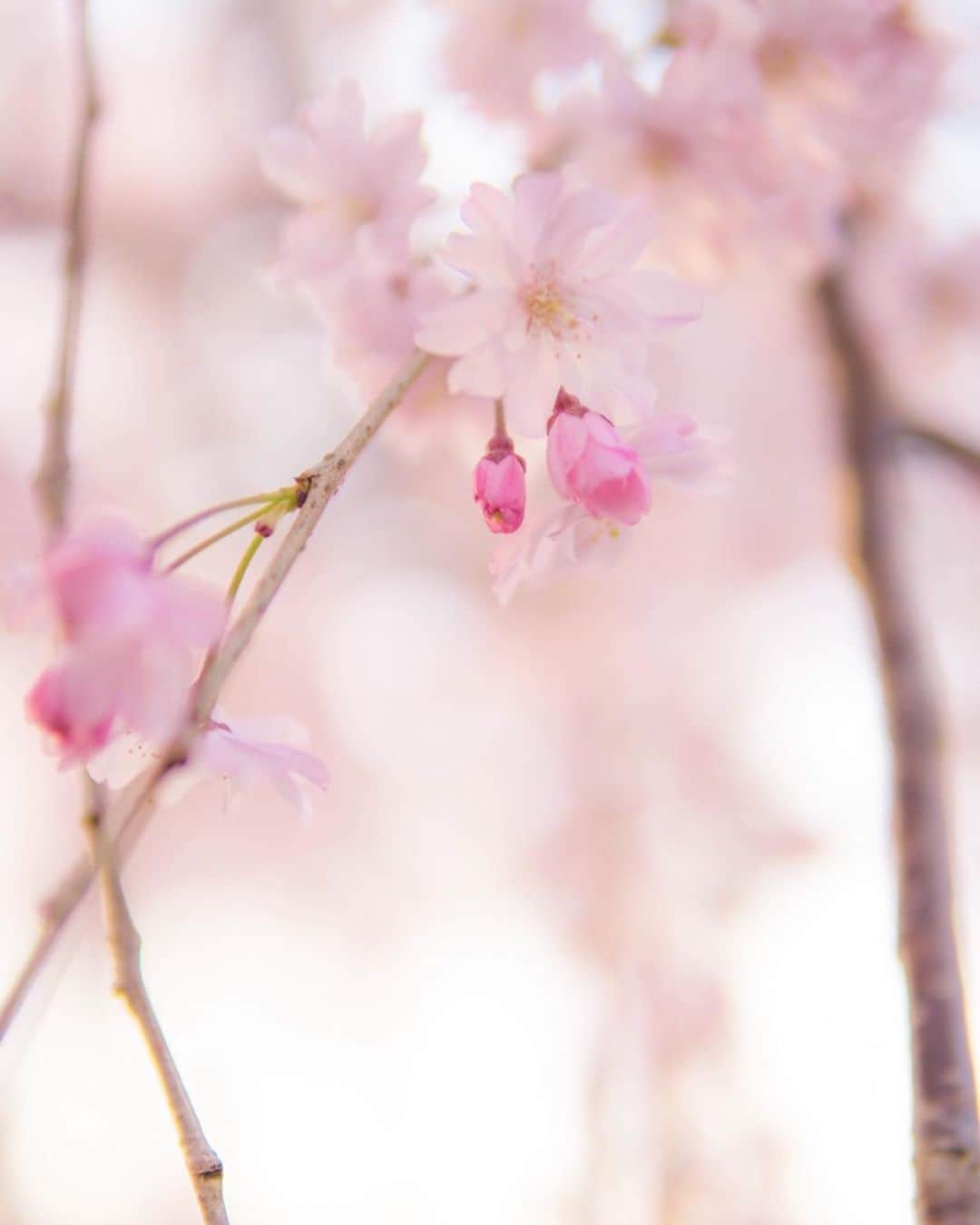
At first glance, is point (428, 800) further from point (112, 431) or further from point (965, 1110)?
point (965, 1110)

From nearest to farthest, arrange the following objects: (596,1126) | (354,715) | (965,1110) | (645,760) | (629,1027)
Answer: (965,1110)
(596,1126)
(629,1027)
(645,760)
(354,715)

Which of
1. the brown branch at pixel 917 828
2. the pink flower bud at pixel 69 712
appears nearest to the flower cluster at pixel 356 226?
the pink flower bud at pixel 69 712

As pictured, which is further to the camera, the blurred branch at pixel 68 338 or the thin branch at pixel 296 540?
the blurred branch at pixel 68 338

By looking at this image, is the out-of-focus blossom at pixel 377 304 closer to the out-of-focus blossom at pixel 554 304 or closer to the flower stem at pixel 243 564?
the out-of-focus blossom at pixel 554 304

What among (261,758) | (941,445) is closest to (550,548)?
(261,758)

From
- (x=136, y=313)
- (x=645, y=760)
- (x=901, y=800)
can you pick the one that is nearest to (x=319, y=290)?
(x=901, y=800)
